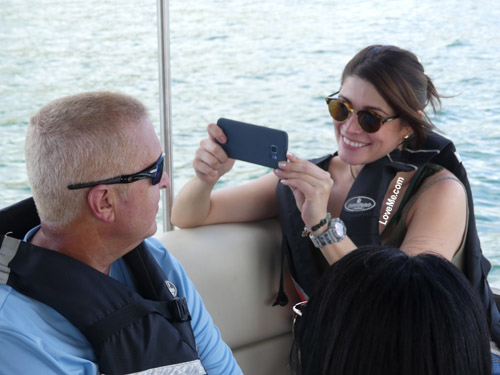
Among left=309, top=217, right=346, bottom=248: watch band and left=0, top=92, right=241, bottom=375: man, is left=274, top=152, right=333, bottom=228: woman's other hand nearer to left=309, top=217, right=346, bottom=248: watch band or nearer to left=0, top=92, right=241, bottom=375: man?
left=309, top=217, right=346, bottom=248: watch band

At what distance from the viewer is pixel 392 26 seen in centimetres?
910

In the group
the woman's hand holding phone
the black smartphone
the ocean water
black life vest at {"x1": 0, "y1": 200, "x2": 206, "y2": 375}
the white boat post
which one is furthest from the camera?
the ocean water

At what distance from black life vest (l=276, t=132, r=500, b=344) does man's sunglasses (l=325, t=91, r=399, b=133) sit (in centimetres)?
14

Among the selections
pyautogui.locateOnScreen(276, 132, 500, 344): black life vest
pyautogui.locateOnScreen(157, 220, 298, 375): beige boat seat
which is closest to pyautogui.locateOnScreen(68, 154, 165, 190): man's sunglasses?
pyautogui.locateOnScreen(157, 220, 298, 375): beige boat seat

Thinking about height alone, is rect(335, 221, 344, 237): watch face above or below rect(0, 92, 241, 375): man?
below

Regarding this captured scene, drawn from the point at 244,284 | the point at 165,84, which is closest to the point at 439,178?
the point at 244,284

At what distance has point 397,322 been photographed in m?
0.82

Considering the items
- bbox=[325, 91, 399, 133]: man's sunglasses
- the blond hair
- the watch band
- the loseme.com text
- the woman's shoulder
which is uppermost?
the blond hair

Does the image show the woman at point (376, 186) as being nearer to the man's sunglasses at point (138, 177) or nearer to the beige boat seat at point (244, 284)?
the beige boat seat at point (244, 284)

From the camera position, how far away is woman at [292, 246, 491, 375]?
81cm

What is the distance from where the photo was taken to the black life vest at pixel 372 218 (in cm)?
203

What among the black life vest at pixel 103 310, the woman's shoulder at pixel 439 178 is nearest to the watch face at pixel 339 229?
the woman's shoulder at pixel 439 178

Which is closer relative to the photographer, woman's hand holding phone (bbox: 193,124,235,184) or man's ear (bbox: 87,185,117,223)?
man's ear (bbox: 87,185,117,223)

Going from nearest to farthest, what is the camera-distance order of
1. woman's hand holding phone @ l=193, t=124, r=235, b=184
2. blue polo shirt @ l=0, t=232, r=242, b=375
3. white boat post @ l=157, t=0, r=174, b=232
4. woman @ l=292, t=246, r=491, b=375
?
woman @ l=292, t=246, r=491, b=375
blue polo shirt @ l=0, t=232, r=242, b=375
woman's hand holding phone @ l=193, t=124, r=235, b=184
white boat post @ l=157, t=0, r=174, b=232
